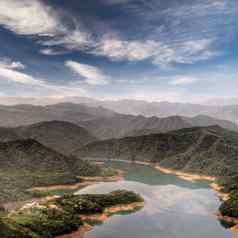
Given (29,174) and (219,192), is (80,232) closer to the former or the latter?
(219,192)

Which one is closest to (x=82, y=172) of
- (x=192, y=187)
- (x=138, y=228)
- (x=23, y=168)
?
(x=23, y=168)

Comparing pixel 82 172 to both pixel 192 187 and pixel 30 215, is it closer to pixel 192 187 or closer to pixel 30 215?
pixel 192 187

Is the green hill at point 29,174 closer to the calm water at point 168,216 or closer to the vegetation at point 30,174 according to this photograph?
the vegetation at point 30,174

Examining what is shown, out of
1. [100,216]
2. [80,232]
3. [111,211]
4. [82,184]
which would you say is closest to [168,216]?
[111,211]

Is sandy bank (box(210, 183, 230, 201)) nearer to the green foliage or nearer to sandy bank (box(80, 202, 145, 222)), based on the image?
the green foliage

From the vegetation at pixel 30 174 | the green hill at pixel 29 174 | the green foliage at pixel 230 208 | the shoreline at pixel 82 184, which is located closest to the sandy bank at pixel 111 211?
the green foliage at pixel 230 208
